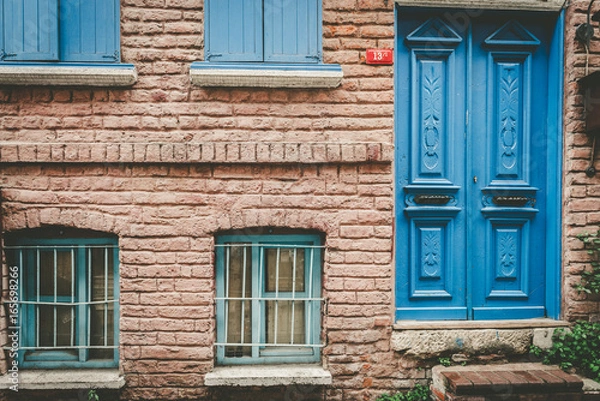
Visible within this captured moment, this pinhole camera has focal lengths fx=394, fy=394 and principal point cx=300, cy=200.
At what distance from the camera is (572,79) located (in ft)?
11.2

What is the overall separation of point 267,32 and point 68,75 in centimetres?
164

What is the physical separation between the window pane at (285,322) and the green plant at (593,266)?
95.5 inches

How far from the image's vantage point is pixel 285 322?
3523 mm

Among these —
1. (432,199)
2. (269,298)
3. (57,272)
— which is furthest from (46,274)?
(432,199)

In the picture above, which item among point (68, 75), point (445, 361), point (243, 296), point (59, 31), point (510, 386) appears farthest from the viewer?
point (243, 296)

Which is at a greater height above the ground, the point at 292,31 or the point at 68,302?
the point at 292,31

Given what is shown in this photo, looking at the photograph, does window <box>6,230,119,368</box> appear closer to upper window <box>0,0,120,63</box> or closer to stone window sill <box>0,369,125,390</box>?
stone window sill <box>0,369,125,390</box>

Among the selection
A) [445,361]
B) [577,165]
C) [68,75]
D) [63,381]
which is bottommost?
[63,381]

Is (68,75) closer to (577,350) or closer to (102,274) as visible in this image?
(102,274)

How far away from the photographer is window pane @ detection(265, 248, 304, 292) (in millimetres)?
3482

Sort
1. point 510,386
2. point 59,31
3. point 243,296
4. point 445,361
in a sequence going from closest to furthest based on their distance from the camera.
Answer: point 510,386 < point 59,31 < point 445,361 < point 243,296

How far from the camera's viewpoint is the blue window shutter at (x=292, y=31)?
332cm

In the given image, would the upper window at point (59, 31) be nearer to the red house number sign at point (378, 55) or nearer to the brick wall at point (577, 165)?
the red house number sign at point (378, 55)

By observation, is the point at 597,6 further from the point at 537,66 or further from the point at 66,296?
the point at 66,296
